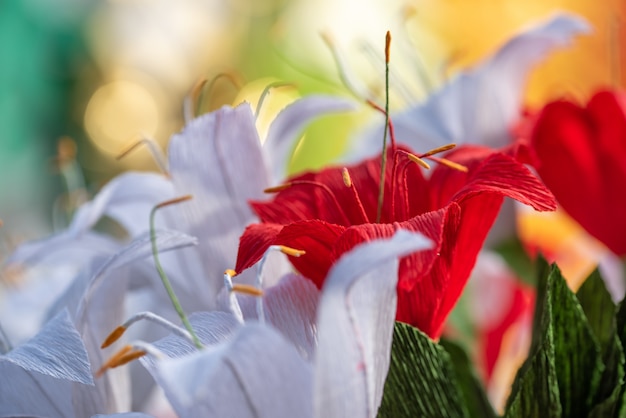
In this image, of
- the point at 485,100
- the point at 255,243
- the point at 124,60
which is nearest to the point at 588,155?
the point at 485,100

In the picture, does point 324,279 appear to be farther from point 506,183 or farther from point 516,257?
point 516,257

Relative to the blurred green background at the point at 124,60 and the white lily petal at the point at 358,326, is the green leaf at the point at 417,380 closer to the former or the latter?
the white lily petal at the point at 358,326

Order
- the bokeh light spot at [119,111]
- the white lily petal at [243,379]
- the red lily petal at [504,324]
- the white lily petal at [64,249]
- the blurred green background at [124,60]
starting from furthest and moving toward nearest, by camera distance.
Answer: the bokeh light spot at [119,111] → the blurred green background at [124,60] → the red lily petal at [504,324] → the white lily petal at [64,249] → the white lily petal at [243,379]

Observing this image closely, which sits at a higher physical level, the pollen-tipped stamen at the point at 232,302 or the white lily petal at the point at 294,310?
the pollen-tipped stamen at the point at 232,302

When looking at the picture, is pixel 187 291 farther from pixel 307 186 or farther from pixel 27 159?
pixel 27 159

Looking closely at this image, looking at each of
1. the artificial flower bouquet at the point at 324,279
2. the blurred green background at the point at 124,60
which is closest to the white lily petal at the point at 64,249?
the artificial flower bouquet at the point at 324,279

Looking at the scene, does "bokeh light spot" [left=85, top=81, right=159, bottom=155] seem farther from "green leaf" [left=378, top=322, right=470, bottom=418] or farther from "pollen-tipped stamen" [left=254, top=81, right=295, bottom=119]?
"green leaf" [left=378, top=322, right=470, bottom=418]
